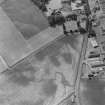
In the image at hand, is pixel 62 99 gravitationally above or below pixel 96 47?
below

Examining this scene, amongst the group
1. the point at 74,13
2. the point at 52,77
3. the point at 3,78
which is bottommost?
the point at 52,77

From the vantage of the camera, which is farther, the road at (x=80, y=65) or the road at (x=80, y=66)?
the road at (x=80, y=65)

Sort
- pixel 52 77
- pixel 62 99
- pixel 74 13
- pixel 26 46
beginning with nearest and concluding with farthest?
pixel 62 99 < pixel 52 77 < pixel 26 46 < pixel 74 13

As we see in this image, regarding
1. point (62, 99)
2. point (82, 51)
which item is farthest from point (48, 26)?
point (62, 99)

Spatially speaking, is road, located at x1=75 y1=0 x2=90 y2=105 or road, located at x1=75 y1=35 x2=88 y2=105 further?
road, located at x1=75 y1=35 x2=88 y2=105

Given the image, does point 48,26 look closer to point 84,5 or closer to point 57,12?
point 57,12

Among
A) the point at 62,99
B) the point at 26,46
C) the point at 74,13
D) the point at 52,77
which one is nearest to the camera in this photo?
the point at 62,99

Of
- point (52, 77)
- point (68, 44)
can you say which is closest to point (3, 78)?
point (52, 77)

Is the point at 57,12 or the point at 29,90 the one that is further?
the point at 57,12

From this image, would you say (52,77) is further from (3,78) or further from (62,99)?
(3,78)
